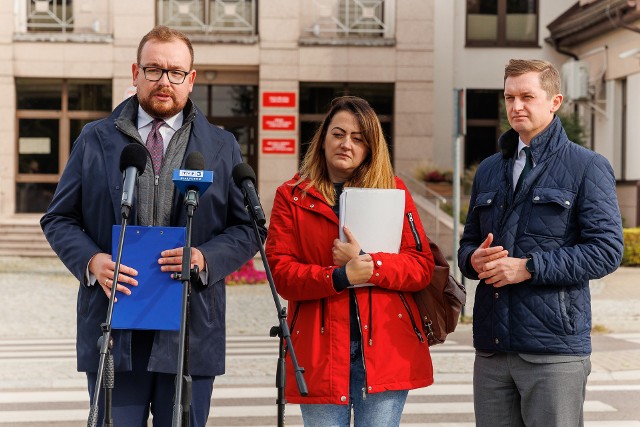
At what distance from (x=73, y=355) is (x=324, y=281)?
28.1 ft

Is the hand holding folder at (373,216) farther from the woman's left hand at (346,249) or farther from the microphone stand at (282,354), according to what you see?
the microphone stand at (282,354)

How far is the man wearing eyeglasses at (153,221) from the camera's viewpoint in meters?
4.60

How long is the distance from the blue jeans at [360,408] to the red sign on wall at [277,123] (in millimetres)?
25883

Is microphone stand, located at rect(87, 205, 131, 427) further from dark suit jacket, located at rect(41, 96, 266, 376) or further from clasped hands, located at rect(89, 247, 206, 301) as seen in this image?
dark suit jacket, located at rect(41, 96, 266, 376)

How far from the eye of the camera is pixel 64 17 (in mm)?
30703

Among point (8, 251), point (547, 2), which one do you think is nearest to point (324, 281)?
point (8, 251)

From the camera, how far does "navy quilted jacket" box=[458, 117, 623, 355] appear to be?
15.2 feet

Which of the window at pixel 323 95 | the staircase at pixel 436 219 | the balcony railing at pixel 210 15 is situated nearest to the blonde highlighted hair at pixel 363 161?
the staircase at pixel 436 219

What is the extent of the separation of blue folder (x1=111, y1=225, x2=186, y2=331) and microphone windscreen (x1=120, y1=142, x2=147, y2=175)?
268 mm

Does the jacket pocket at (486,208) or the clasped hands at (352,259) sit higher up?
the jacket pocket at (486,208)

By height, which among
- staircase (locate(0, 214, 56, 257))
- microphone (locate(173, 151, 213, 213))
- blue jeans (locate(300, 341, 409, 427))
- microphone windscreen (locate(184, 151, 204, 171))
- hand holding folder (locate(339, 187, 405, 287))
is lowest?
staircase (locate(0, 214, 56, 257))

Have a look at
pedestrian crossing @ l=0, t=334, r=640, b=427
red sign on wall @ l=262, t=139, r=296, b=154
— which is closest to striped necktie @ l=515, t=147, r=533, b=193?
pedestrian crossing @ l=0, t=334, r=640, b=427

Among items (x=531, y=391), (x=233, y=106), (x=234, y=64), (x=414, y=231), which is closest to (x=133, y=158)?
(x=414, y=231)

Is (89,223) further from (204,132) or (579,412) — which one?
(579,412)
